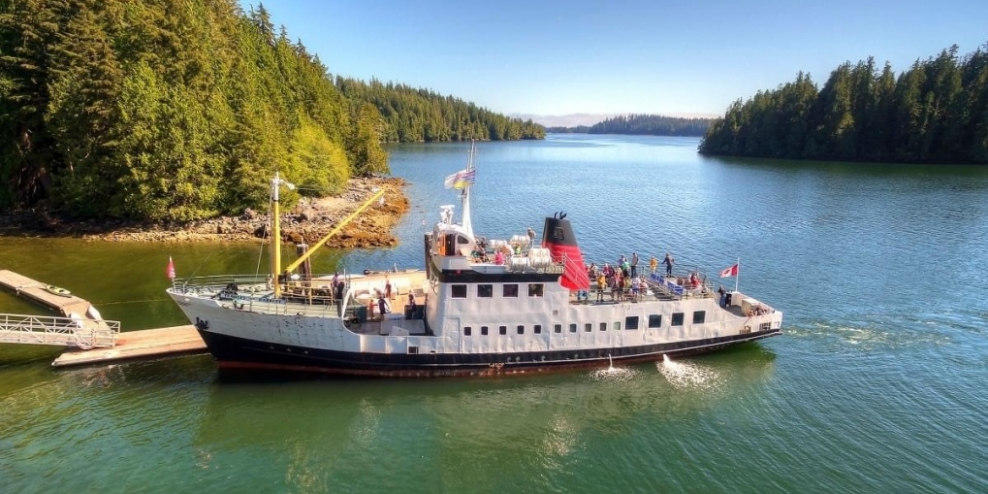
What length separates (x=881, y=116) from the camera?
11950cm

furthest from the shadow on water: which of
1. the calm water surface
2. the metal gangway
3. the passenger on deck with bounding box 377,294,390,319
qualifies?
the metal gangway

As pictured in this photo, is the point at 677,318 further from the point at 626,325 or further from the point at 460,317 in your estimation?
the point at 460,317

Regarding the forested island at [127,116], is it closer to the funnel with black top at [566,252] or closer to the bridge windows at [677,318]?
the funnel with black top at [566,252]

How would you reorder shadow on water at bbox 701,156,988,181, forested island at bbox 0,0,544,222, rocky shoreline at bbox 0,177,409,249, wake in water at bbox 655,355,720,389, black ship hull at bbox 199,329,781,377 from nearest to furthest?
black ship hull at bbox 199,329,781,377, wake in water at bbox 655,355,720,389, forested island at bbox 0,0,544,222, rocky shoreline at bbox 0,177,409,249, shadow on water at bbox 701,156,988,181

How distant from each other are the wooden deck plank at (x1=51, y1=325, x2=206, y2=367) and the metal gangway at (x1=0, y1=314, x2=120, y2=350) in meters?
0.35

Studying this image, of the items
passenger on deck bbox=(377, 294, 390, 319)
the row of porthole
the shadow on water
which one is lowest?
the row of porthole

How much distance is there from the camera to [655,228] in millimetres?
52188

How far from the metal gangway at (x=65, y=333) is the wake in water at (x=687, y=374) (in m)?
23.7

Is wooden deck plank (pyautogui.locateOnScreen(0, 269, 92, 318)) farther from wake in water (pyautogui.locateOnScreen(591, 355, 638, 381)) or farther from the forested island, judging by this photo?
wake in water (pyautogui.locateOnScreen(591, 355, 638, 381))

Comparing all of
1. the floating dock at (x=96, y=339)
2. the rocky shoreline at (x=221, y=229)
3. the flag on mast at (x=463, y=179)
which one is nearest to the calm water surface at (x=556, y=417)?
the floating dock at (x=96, y=339)

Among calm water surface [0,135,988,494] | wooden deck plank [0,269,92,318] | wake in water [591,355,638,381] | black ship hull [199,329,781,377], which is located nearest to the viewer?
calm water surface [0,135,988,494]

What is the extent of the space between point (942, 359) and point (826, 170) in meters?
93.1

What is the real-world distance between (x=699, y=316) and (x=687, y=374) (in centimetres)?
267

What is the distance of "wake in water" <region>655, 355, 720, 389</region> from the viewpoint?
21.9m
